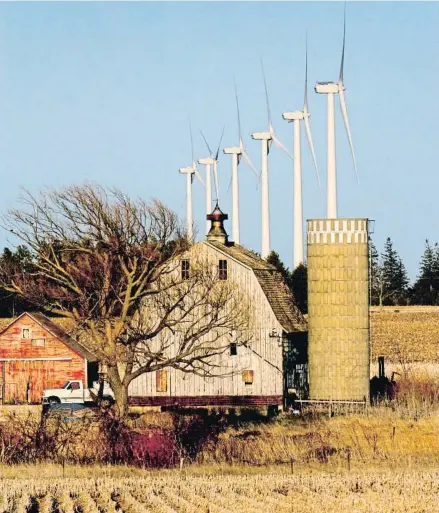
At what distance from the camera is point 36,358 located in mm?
60625

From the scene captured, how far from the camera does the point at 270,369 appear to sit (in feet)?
174

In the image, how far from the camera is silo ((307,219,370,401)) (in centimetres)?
5128

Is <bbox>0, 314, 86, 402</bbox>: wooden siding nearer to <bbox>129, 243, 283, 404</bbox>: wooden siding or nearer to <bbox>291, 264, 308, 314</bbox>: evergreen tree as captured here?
<bbox>129, 243, 283, 404</bbox>: wooden siding

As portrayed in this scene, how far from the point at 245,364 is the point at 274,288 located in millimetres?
3520

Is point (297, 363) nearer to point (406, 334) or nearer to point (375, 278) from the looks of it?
point (406, 334)

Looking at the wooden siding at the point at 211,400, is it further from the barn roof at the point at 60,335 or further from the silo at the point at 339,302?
the barn roof at the point at 60,335

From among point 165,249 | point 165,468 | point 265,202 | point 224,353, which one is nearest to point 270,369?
point 224,353

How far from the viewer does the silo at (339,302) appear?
51281 mm

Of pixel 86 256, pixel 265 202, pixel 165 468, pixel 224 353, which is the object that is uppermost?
pixel 265 202

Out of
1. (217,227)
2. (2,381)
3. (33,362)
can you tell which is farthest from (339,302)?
(2,381)

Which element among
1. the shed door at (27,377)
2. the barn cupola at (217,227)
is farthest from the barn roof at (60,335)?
the barn cupola at (217,227)

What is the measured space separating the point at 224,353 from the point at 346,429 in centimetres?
1109

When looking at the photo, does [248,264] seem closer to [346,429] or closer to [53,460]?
[346,429]

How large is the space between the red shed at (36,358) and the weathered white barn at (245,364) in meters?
7.07
